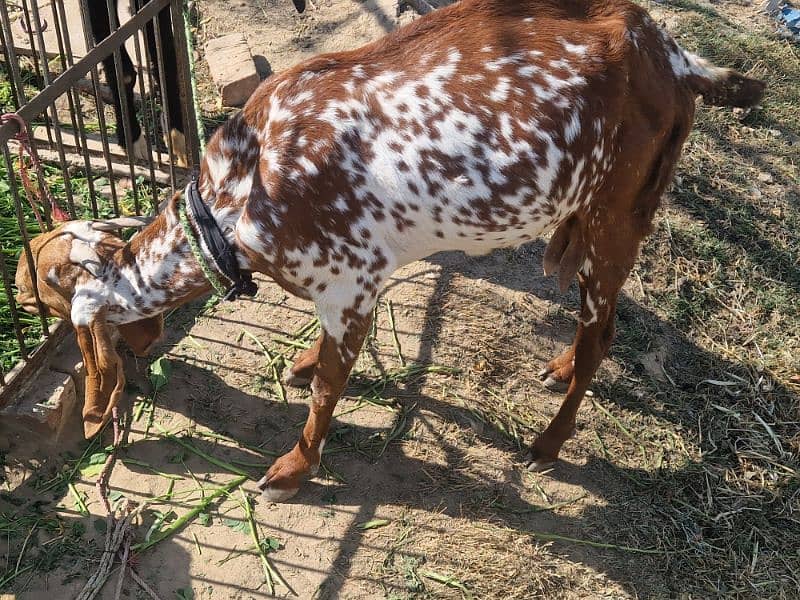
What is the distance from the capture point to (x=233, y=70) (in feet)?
19.5

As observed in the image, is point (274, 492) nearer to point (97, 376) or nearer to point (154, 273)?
point (97, 376)

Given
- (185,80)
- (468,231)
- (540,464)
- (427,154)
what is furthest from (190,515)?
(185,80)

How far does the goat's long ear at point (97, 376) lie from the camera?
11.1 ft

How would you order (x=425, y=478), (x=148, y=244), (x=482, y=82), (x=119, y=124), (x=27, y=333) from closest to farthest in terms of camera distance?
(x=482, y=82) < (x=148, y=244) < (x=425, y=478) < (x=27, y=333) < (x=119, y=124)

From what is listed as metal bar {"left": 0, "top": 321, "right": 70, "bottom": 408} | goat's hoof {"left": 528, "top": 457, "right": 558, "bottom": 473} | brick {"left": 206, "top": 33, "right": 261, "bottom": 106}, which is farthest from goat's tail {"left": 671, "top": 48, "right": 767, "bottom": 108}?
brick {"left": 206, "top": 33, "right": 261, "bottom": 106}

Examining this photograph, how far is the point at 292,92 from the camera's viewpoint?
3211 mm

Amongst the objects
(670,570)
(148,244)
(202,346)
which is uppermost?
(148,244)

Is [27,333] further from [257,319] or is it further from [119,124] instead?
[119,124]

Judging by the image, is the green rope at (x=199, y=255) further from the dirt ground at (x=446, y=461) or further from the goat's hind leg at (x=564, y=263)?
the goat's hind leg at (x=564, y=263)

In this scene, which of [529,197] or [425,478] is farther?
[425,478]

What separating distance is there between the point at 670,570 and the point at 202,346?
2.66 m

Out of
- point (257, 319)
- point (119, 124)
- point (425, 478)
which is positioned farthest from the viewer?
point (119, 124)

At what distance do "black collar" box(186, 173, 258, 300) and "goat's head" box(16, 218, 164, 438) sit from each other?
0.44m

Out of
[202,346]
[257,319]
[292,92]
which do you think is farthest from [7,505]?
[292,92]
